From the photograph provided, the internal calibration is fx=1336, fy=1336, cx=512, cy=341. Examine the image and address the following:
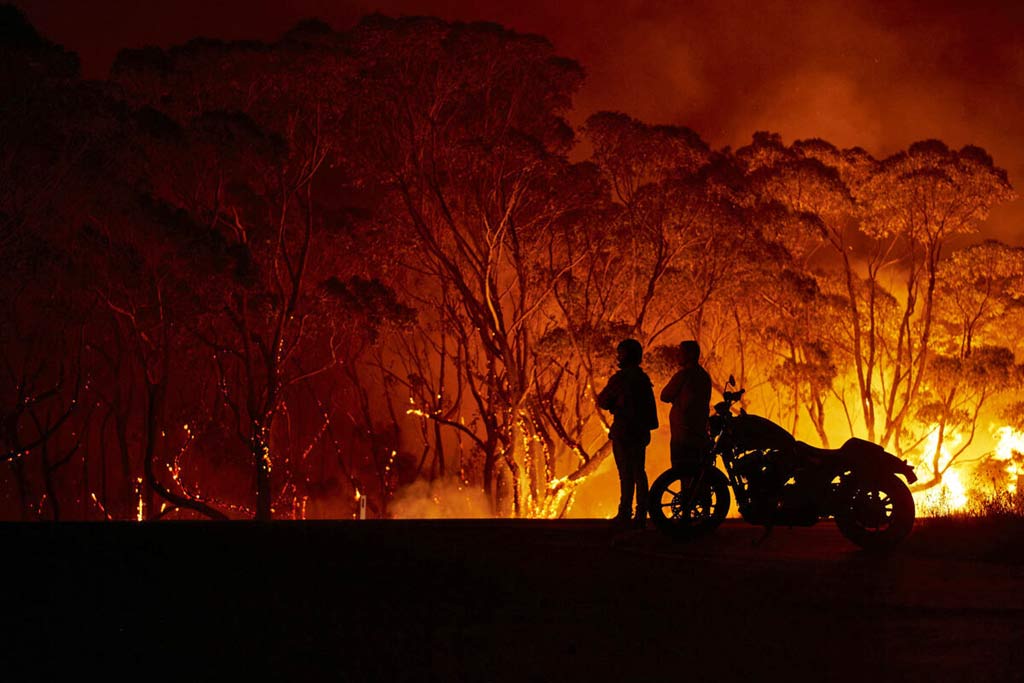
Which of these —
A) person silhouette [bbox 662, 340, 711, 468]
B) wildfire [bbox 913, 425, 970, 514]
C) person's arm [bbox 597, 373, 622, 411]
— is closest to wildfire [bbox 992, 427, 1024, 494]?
wildfire [bbox 913, 425, 970, 514]

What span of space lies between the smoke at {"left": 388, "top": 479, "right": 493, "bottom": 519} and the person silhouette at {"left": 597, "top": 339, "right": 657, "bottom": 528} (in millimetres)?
26685

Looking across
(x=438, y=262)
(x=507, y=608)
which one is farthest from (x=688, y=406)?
(x=438, y=262)

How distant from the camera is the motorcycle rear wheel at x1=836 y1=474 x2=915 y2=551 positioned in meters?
9.64

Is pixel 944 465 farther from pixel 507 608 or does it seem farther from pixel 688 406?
pixel 507 608

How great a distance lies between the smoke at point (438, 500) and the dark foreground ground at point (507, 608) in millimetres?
28081

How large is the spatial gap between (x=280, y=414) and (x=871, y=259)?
754 inches

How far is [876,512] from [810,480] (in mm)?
555

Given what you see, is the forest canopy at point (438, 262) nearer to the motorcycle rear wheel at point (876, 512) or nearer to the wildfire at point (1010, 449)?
the wildfire at point (1010, 449)

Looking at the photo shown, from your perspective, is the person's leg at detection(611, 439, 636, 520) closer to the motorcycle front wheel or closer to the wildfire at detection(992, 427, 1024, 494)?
the motorcycle front wheel

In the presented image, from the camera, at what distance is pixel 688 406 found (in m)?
10.6

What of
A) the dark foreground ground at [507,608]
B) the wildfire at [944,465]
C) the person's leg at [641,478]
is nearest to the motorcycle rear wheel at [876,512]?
the dark foreground ground at [507,608]

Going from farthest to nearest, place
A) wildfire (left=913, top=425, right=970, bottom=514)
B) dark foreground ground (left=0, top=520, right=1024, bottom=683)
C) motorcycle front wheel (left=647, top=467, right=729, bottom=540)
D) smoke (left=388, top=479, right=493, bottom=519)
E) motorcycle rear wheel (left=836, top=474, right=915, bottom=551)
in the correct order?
1. wildfire (left=913, top=425, right=970, bottom=514)
2. smoke (left=388, top=479, right=493, bottom=519)
3. motorcycle front wheel (left=647, top=467, right=729, bottom=540)
4. motorcycle rear wheel (left=836, top=474, right=915, bottom=551)
5. dark foreground ground (left=0, top=520, right=1024, bottom=683)

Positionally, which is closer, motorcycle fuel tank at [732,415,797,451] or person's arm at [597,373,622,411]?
motorcycle fuel tank at [732,415,797,451]

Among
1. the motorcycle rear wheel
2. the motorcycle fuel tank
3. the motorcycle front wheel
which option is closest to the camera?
the motorcycle rear wheel
